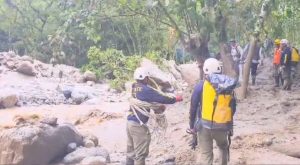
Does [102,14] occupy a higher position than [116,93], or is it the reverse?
[102,14]

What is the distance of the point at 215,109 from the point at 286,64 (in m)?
7.28

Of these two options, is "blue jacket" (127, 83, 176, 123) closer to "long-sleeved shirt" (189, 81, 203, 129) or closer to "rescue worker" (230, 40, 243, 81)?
"long-sleeved shirt" (189, 81, 203, 129)

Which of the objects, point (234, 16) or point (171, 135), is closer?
point (171, 135)

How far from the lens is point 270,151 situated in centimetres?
796

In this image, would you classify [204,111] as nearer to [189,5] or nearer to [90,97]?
[189,5]

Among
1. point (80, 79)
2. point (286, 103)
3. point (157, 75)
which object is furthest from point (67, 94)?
point (286, 103)

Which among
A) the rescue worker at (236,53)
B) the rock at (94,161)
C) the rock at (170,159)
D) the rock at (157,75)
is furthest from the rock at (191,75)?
the rock at (94,161)

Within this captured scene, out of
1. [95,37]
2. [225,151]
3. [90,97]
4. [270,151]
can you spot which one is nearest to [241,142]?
[270,151]

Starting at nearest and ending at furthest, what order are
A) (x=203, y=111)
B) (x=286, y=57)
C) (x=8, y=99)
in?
(x=203, y=111) → (x=286, y=57) → (x=8, y=99)

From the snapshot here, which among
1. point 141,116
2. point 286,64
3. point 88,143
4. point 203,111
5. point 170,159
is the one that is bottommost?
point 170,159

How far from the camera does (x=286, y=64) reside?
12867mm

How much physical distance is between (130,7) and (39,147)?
5554mm

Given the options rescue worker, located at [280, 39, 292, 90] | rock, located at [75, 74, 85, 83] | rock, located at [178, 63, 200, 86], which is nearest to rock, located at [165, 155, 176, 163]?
rescue worker, located at [280, 39, 292, 90]

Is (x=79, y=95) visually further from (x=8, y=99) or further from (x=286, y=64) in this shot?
(x=286, y=64)
